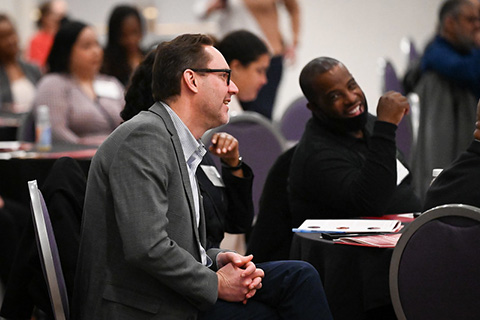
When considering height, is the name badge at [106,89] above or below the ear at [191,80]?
below

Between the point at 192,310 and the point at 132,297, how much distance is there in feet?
0.49

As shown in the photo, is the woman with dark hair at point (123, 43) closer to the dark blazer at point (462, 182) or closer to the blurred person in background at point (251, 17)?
the blurred person in background at point (251, 17)

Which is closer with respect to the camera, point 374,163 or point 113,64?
point 374,163

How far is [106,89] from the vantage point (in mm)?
4941

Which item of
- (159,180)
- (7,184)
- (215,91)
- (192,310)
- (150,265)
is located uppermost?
(215,91)

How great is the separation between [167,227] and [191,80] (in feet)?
1.29

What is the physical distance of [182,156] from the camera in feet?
6.31

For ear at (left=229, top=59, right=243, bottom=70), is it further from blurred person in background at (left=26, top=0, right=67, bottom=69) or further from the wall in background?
the wall in background

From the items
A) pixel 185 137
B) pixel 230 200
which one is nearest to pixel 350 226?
pixel 230 200

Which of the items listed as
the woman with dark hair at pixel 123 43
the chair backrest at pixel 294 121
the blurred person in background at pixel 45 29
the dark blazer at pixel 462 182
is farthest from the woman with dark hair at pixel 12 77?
the dark blazer at pixel 462 182

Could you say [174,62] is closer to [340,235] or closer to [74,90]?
[340,235]

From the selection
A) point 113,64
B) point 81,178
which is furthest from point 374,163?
point 113,64

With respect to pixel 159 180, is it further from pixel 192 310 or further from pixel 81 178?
pixel 81 178

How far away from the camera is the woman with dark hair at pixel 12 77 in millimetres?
5969
